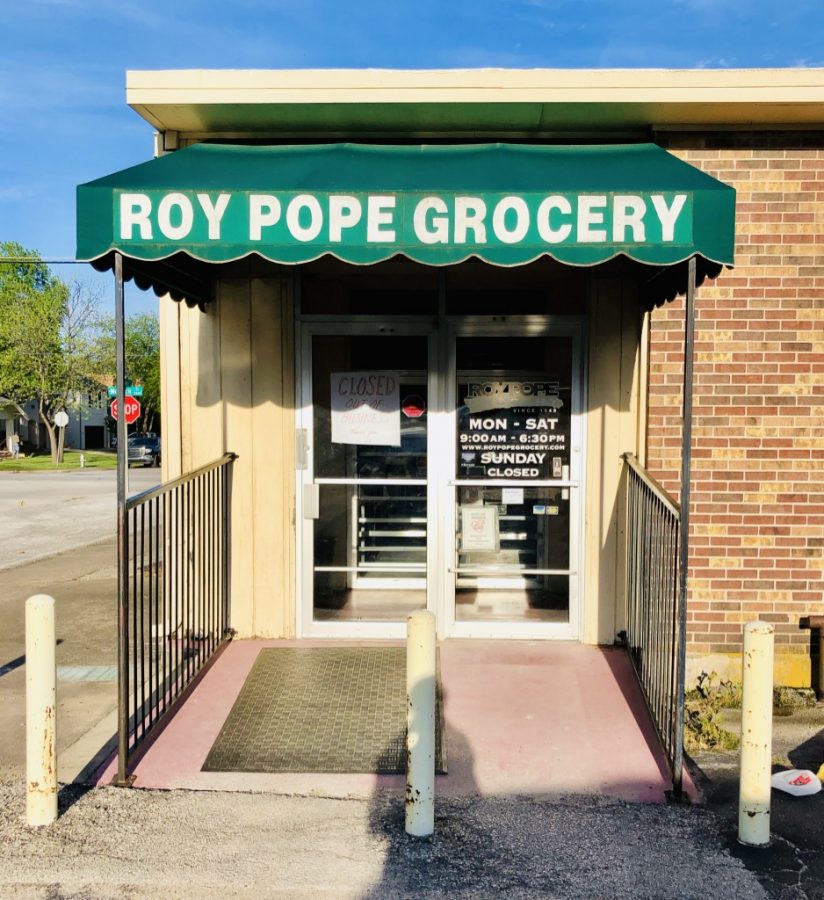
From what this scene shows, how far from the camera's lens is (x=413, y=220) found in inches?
158

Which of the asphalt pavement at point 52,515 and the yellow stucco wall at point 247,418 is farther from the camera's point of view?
the asphalt pavement at point 52,515

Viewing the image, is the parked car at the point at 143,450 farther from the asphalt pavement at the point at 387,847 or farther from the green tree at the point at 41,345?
the asphalt pavement at the point at 387,847

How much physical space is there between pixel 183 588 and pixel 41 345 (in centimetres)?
4443

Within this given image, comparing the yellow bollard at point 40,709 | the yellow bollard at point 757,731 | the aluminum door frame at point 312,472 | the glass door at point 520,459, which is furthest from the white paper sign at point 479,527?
the yellow bollard at point 40,709

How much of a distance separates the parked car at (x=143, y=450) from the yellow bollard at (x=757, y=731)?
1552 inches

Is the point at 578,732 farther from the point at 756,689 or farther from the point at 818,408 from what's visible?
the point at 818,408

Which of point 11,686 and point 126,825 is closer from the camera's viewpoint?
point 126,825

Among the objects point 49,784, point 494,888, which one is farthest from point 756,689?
point 49,784

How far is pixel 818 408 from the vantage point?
18.1 ft

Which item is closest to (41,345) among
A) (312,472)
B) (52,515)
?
(52,515)

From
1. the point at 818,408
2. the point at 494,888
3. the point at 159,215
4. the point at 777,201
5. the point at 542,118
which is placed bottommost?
the point at 494,888

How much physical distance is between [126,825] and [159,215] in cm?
278

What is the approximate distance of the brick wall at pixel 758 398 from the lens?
5.48 m

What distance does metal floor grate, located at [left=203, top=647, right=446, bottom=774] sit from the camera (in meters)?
4.28
